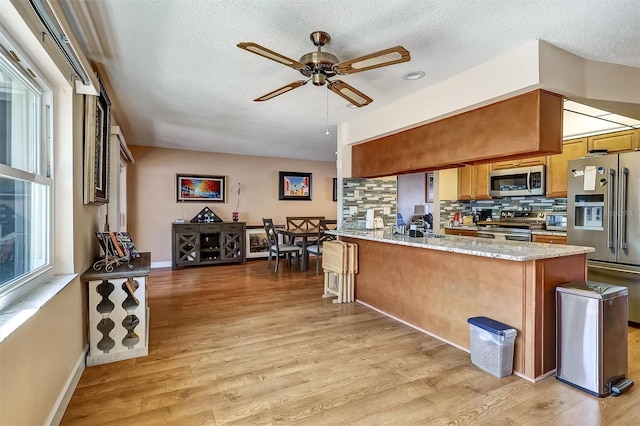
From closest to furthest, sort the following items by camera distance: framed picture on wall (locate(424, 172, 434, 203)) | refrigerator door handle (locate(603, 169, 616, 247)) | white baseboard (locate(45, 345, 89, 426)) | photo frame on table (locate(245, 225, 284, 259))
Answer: white baseboard (locate(45, 345, 89, 426)), refrigerator door handle (locate(603, 169, 616, 247)), framed picture on wall (locate(424, 172, 434, 203)), photo frame on table (locate(245, 225, 284, 259))

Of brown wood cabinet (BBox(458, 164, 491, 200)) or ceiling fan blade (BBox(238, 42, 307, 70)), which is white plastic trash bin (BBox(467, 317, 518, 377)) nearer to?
ceiling fan blade (BBox(238, 42, 307, 70))

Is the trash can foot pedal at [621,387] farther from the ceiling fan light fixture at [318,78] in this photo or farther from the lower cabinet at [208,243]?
the lower cabinet at [208,243]

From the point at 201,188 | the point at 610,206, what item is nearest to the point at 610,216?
the point at 610,206

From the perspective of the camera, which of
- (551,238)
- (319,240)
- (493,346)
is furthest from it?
(319,240)

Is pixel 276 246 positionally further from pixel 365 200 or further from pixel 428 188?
pixel 428 188

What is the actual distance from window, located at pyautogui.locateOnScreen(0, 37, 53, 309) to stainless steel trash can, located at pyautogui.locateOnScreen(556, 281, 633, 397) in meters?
3.06

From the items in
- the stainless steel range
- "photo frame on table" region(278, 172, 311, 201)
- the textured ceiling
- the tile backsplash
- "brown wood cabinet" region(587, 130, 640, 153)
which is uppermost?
the textured ceiling

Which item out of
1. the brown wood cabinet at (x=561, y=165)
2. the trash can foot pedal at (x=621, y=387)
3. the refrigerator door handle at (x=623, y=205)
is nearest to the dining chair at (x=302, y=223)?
the brown wood cabinet at (x=561, y=165)

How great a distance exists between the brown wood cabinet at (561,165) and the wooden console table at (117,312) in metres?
4.78

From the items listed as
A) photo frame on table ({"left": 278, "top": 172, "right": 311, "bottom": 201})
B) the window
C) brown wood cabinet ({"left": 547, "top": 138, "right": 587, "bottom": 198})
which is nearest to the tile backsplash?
brown wood cabinet ({"left": 547, "top": 138, "right": 587, "bottom": 198})

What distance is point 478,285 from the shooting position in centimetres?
254

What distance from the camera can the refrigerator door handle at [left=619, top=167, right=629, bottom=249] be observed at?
10.4ft

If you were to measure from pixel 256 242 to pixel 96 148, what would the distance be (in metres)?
Result: 4.56

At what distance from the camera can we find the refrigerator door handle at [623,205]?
3.17m
